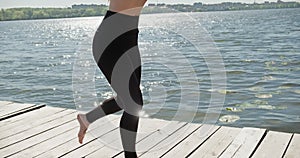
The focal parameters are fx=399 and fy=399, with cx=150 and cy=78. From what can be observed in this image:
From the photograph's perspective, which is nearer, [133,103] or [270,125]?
[133,103]

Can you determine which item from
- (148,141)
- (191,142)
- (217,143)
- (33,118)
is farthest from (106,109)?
(33,118)

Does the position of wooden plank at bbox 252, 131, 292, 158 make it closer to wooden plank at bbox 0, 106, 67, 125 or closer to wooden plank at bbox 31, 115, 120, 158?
wooden plank at bbox 31, 115, 120, 158

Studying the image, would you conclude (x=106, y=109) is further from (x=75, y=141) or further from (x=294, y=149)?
(x=294, y=149)

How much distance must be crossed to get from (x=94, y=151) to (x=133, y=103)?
98 centimetres

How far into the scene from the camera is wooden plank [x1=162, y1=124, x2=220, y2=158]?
9.97 feet

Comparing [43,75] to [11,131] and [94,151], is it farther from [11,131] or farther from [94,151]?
[94,151]

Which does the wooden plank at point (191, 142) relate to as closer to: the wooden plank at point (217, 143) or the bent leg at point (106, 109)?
the wooden plank at point (217, 143)

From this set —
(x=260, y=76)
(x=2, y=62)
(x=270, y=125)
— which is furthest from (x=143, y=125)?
(x=2, y=62)

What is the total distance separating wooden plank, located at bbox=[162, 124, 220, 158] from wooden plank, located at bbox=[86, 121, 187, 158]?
8.0 inches

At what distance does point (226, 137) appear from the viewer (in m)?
3.34

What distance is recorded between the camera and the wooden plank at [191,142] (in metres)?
3.04

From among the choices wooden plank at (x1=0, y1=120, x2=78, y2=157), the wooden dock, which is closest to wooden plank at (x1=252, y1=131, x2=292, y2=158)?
the wooden dock

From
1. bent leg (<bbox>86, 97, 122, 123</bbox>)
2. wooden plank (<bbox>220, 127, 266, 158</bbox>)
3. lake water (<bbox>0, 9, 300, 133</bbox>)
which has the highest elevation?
bent leg (<bbox>86, 97, 122, 123</bbox>)

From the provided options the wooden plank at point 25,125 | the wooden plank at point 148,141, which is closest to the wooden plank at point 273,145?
the wooden plank at point 148,141
